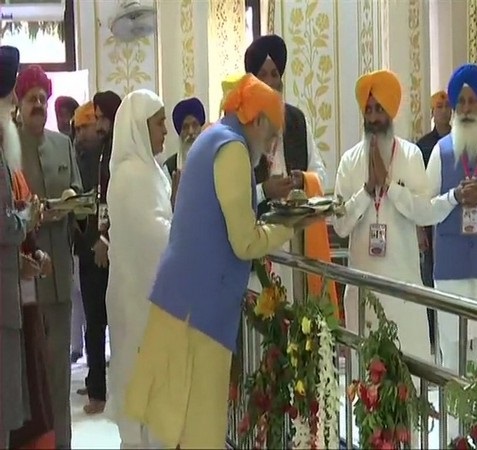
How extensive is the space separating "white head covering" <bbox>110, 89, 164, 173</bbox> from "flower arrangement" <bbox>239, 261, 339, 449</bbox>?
2.34 ft

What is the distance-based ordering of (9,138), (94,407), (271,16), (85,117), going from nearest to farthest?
(9,138)
(94,407)
(85,117)
(271,16)

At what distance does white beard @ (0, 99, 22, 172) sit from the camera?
3.35 m

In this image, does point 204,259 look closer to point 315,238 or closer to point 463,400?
point 463,400

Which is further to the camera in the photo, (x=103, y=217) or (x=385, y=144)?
(x=103, y=217)

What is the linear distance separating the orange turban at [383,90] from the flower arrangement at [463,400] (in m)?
1.52

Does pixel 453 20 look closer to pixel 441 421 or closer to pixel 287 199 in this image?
pixel 287 199

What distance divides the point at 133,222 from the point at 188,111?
171 centimetres

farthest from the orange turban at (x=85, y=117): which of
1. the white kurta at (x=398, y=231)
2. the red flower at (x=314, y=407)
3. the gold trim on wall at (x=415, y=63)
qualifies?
the red flower at (x=314, y=407)

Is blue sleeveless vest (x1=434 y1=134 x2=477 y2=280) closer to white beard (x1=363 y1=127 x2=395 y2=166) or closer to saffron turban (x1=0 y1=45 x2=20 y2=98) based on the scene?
white beard (x1=363 y1=127 x2=395 y2=166)

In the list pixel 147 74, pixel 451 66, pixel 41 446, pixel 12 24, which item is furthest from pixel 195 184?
pixel 12 24

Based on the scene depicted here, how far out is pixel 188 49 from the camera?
575cm

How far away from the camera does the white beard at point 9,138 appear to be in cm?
335

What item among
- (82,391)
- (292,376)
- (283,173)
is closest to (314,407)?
(292,376)

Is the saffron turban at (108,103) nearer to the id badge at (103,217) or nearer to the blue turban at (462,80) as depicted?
the id badge at (103,217)
